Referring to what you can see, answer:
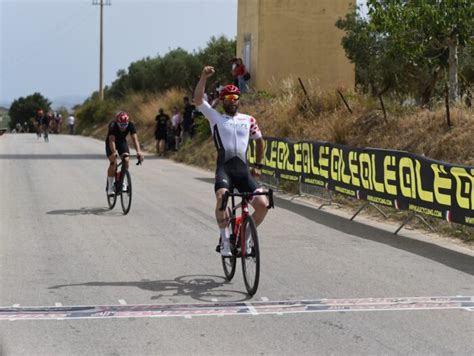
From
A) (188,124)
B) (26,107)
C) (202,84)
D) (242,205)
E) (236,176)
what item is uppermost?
(26,107)

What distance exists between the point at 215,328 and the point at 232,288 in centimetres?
161

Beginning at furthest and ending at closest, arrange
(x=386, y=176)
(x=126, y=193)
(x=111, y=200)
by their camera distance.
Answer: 1. (x=111, y=200)
2. (x=126, y=193)
3. (x=386, y=176)

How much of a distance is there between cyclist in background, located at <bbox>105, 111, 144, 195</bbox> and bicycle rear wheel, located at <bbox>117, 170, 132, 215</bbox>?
216 millimetres

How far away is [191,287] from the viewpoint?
332 inches

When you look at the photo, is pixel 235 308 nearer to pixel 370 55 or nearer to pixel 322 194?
Answer: pixel 322 194

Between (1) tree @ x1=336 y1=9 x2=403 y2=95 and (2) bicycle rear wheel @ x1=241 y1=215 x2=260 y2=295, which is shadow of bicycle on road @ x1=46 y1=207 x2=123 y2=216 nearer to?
(2) bicycle rear wheel @ x1=241 y1=215 x2=260 y2=295

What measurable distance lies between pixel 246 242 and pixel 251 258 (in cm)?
17

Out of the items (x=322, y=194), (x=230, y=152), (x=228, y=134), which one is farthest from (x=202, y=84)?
(x=322, y=194)

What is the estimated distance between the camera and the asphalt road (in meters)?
6.42

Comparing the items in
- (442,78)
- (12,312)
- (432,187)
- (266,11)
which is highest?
(266,11)

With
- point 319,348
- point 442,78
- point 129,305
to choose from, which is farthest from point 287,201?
point 442,78

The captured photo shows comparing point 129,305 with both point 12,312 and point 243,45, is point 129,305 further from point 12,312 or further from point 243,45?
point 243,45

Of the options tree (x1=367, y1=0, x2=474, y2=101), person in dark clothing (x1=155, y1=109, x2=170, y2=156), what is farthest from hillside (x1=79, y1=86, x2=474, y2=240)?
tree (x1=367, y1=0, x2=474, y2=101)

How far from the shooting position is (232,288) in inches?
331
